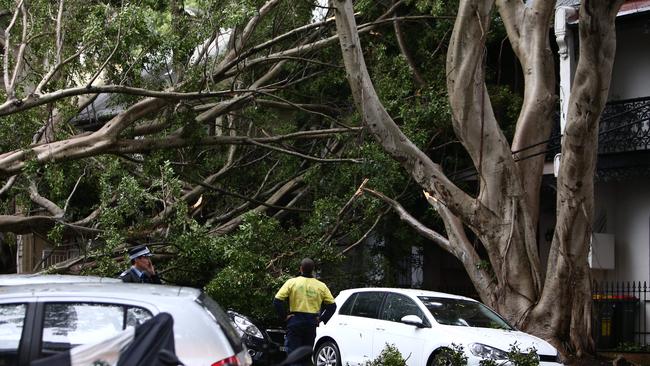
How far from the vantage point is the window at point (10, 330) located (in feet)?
21.1

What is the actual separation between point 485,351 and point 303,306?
265cm

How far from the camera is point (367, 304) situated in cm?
1477

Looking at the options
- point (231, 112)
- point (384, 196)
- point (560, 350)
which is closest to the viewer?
point (560, 350)

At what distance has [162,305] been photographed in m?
6.58

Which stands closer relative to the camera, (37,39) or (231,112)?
(37,39)

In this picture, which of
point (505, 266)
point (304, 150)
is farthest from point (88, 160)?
point (505, 266)

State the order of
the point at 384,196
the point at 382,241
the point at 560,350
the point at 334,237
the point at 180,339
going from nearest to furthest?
the point at 180,339
the point at 560,350
the point at 384,196
the point at 334,237
the point at 382,241

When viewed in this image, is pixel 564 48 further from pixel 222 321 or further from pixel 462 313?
pixel 222 321

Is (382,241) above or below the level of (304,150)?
below

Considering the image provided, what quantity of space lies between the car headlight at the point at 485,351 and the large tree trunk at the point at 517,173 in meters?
2.46

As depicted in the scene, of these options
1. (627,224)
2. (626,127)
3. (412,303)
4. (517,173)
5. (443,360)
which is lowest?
(443,360)

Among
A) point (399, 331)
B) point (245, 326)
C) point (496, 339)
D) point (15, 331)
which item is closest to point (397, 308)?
point (399, 331)

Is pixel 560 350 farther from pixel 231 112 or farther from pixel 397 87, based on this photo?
pixel 231 112

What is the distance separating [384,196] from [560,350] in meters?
4.48
